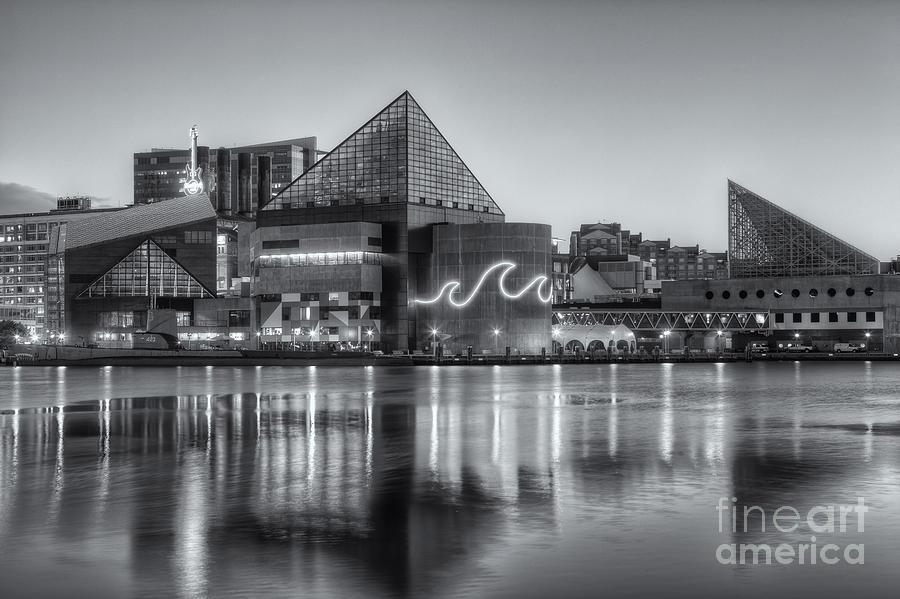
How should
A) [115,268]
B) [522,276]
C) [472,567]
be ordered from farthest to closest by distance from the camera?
[115,268]
[522,276]
[472,567]

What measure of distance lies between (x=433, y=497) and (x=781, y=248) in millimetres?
146424

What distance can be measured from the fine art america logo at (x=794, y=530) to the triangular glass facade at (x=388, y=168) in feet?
388

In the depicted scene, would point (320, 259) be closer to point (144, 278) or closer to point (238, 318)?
point (238, 318)

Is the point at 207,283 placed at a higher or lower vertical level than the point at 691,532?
higher

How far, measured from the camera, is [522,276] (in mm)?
138750

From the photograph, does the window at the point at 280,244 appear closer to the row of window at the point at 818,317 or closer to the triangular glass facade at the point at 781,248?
the triangular glass facade at the point at 781,248

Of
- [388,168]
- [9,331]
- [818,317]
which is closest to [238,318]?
[388,168]

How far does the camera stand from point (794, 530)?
73.5ft

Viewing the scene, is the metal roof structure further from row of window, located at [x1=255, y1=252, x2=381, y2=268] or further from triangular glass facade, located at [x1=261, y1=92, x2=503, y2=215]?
row of window, located at [x1=255, y1=252, x2=381, y2=268]

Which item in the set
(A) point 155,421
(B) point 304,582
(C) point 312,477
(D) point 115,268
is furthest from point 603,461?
(D) point 115,268

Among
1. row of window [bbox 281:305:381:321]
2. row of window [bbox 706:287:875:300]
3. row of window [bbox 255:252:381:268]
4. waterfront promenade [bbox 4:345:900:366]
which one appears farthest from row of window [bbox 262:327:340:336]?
row of window [bbox 706:287:875:300]

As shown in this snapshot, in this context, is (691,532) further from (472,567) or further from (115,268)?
(115,268)

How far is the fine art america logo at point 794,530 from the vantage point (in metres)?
20.0

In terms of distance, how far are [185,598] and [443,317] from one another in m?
123
